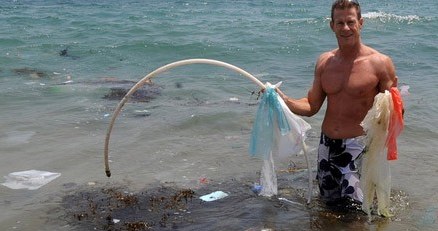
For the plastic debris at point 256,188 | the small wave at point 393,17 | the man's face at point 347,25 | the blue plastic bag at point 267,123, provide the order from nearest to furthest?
1. the man's face at point 347,25
2. the blue plastic bag at point 267,123
3. the plastic debris at point 256,188
4. the small wave at point 393,17

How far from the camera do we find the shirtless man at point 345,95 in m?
4.52

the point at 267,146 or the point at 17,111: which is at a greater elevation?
the point at 267,146

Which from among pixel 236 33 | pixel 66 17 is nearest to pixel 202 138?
pixel 236 33

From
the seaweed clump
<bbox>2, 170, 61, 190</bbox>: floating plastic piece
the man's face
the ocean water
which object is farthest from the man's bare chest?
<bbox>2, 170, 61, 190</bbox>: floating plastic piece

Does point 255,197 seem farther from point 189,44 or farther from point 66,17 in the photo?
point 66,17

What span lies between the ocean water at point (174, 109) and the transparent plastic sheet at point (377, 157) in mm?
305

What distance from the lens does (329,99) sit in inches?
192

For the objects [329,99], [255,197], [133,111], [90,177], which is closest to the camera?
[329,99]

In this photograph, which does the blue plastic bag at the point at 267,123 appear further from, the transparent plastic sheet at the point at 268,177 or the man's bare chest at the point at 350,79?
the man's bare chest at the point at 350,79

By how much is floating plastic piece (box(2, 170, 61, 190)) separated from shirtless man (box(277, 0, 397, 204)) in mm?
3024

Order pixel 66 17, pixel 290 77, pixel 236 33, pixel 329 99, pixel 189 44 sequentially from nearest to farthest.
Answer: pixel 329 99, pixel 290 77, pixel 189 44, pixel 236 33, pixel 66 17

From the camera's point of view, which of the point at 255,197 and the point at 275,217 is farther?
the point at 255,197

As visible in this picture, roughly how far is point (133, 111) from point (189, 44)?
8179 mm

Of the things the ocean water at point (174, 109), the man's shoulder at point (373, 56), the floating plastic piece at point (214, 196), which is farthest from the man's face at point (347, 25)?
the floating plastic piece at point (214, 196)
